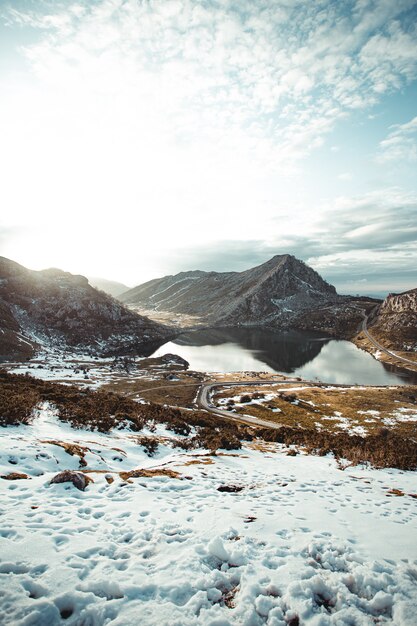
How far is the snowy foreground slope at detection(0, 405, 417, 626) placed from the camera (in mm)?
5895

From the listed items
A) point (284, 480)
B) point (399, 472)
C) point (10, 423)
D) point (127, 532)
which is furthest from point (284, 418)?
point (127, 532)

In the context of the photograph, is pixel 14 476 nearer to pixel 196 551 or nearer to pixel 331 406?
pixel 196 551

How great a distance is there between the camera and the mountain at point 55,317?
15162 cm

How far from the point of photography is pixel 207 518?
9.93 m

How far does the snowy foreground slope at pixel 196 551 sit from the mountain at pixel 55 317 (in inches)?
5595

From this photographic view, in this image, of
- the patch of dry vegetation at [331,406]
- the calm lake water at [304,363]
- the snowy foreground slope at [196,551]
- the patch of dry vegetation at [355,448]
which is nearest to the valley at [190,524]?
the snowy foreground slope at [196,551]

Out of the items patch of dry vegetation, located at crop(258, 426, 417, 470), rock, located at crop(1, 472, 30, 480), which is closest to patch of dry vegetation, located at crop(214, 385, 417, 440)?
patch of dry vegetation, located at crop(258, 426, 417, 470)

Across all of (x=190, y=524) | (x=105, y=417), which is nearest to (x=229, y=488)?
(x=190, y=524)

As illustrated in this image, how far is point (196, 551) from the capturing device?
781 centimetres

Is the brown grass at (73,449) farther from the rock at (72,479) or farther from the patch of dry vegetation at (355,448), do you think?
the patch of dry vegetation at (355,448)

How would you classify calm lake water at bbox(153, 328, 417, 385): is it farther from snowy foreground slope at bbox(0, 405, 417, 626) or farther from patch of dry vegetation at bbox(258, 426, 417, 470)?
snowy foreground slope at bbox(0, 405, 417, 626)

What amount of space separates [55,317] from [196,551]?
188 meters

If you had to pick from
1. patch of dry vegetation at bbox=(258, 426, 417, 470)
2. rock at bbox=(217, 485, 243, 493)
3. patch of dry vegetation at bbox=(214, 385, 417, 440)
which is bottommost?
patch of dry vegetation at bbox=(214, 385, 417, 440)

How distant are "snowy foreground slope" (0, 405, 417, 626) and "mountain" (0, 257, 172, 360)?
142 metres
